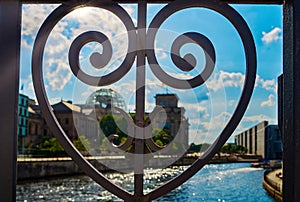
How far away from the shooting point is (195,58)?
23.5 inches

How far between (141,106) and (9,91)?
0.59 feet

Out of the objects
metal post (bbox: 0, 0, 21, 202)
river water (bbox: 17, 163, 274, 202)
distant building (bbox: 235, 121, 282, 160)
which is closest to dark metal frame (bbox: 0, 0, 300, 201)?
metal post (bbox: 0, 0, 21, 202)

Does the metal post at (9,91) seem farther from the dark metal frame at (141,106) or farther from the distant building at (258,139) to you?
the distant building at (258,139)

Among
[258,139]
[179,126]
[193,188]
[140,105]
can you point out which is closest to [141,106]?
[140,105]

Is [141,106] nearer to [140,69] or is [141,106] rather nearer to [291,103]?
[140,69]

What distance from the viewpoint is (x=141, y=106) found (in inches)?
23.0

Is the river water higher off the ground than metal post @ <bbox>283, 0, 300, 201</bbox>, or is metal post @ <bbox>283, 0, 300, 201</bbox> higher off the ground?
metal post @ <bbox>283, 0, 300, 201</bbox>

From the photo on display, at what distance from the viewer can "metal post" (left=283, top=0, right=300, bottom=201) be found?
1.81 feet

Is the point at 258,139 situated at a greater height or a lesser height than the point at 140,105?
lesser

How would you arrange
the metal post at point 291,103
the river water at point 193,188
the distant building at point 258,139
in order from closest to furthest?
the metal post at point 291,103 < the river water at point 193,188 < the distant building at point 258,139

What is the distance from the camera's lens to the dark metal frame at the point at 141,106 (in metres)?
0.56

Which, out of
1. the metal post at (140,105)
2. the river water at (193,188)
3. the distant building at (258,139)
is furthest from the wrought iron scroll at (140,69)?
the distant building at (258,139)

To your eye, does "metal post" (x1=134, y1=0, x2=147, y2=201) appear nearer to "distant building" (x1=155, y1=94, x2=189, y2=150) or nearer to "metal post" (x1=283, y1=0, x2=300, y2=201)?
"distant building" (x1=155, y1=94, x2=189, y2=150)

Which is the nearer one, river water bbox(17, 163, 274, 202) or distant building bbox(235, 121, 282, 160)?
river water bbox(17, 163, 274, 202)
